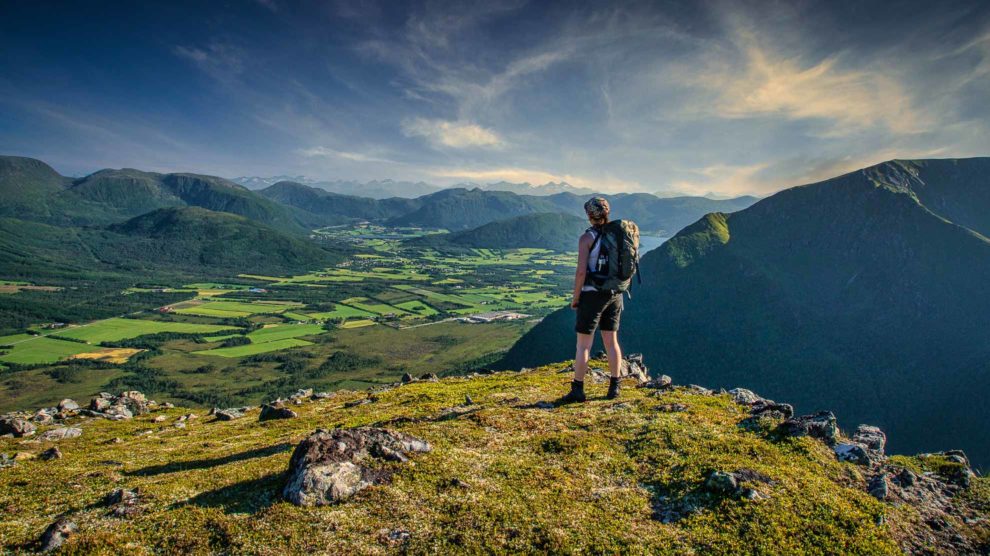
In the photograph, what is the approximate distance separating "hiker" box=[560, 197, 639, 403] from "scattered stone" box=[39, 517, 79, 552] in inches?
596

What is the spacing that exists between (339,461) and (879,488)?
1471 centimetres

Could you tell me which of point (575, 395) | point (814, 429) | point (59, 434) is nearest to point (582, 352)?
point (575, 395)

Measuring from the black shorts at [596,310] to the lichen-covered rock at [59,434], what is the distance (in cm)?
2714

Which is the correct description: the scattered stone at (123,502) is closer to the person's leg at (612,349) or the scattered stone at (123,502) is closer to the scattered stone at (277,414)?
the person's leg at (612,349)

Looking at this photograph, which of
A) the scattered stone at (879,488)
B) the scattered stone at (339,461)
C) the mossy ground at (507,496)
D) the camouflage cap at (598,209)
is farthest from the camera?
the camouflage cap at (598,209)

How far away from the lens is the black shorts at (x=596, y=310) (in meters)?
17.3

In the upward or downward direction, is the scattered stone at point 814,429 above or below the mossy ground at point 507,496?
above

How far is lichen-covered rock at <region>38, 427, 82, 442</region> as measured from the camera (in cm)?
2239

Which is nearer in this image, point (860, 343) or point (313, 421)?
point (313, 421)

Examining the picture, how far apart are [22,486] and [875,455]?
27147 millimetres

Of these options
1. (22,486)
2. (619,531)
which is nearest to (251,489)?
(22,486)

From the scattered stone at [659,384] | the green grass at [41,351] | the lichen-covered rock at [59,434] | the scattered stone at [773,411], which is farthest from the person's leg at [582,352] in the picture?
the green grass at [41,351]

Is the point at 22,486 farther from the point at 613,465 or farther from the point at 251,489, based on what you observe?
the point at 613,465

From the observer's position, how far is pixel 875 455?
14781 mm
